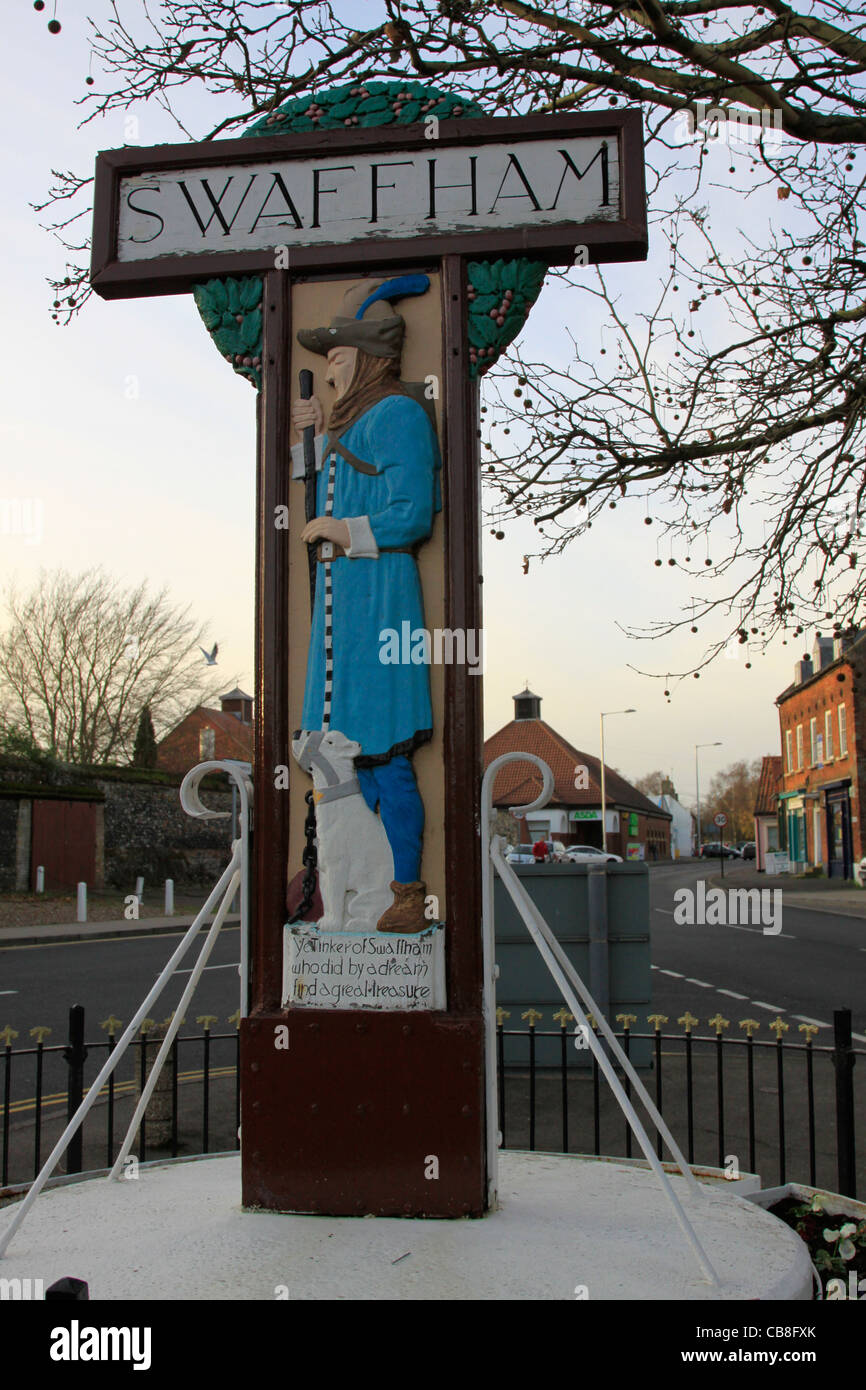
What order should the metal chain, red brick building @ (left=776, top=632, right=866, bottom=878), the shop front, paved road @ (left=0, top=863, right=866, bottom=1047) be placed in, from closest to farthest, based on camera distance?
the metal chain < paved road @ (left=0, top=863, right=866, bottom=1047) < red brick building @ (left=776, top=632, right=866, bottom=878) < the shop front

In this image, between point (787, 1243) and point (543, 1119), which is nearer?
point (787, 1243)

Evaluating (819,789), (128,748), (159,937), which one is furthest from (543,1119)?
(819,789)

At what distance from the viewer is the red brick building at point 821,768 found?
4188 cm

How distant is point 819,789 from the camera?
4769 centimetres

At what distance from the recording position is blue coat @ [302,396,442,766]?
425 cm

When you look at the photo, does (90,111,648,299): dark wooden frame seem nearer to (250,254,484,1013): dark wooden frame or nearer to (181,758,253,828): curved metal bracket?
(250,254,484,1013): dark wooden frame

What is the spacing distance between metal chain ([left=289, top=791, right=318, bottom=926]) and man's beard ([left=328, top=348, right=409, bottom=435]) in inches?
63.7
